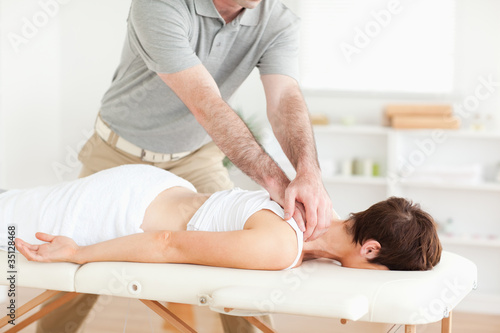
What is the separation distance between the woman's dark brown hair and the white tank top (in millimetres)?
196

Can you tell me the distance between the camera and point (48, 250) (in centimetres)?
146

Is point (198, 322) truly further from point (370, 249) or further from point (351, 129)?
point (370, 249)

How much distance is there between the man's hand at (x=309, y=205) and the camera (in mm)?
1419

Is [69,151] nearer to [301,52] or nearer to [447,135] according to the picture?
[301,52]

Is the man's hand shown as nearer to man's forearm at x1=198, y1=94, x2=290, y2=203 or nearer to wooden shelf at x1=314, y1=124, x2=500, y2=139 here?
man's forearm at x1=198, y1=94, x2=290, y2=203

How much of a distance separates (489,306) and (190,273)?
8.94ft

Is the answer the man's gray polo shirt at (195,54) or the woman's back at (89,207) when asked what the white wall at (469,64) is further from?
the woman's back at (89,207)

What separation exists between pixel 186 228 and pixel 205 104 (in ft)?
1.06

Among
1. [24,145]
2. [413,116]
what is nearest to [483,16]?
[413,116]

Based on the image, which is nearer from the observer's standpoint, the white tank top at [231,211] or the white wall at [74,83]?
the white tank top at [231,211]

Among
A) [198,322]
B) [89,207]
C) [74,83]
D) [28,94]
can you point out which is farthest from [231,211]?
[74,83]

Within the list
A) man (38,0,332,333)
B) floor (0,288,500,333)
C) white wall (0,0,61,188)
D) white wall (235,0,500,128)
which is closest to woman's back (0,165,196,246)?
man (38,0,332,333)

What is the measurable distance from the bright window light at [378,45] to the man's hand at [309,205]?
2.56 meters

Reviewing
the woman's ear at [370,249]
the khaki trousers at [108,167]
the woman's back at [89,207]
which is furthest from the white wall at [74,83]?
the woman's ear at [370,249]
